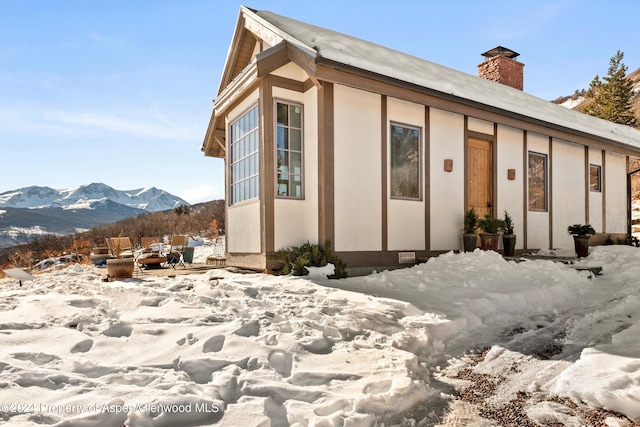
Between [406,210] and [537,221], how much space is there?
A: 442 cm

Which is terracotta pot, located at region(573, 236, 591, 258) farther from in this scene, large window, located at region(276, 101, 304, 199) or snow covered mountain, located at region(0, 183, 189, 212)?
snow covered mountain, located at region(0, 183, 189, 212)

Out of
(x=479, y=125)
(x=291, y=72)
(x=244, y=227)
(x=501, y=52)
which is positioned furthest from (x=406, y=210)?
(x=501, y=52)

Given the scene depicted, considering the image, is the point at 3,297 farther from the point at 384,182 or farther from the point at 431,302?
the point at 384,182

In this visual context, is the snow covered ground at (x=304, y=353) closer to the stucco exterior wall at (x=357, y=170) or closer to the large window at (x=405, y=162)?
the stucco exterior wall at (x=357, y=170)

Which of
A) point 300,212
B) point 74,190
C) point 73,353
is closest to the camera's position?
point 73,353

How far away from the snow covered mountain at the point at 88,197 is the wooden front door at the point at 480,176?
138184 mm

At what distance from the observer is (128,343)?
114 inches

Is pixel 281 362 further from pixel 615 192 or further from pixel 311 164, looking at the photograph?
pixel 615 192

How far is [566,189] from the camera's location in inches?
401

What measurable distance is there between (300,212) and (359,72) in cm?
250

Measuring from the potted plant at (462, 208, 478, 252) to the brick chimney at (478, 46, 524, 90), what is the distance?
7093 mm

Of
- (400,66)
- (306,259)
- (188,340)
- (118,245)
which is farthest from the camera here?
(400,66)

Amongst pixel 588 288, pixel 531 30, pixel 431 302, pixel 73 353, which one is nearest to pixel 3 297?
pixel 73 353

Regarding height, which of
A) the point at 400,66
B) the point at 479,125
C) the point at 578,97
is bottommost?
the point at 479,125
